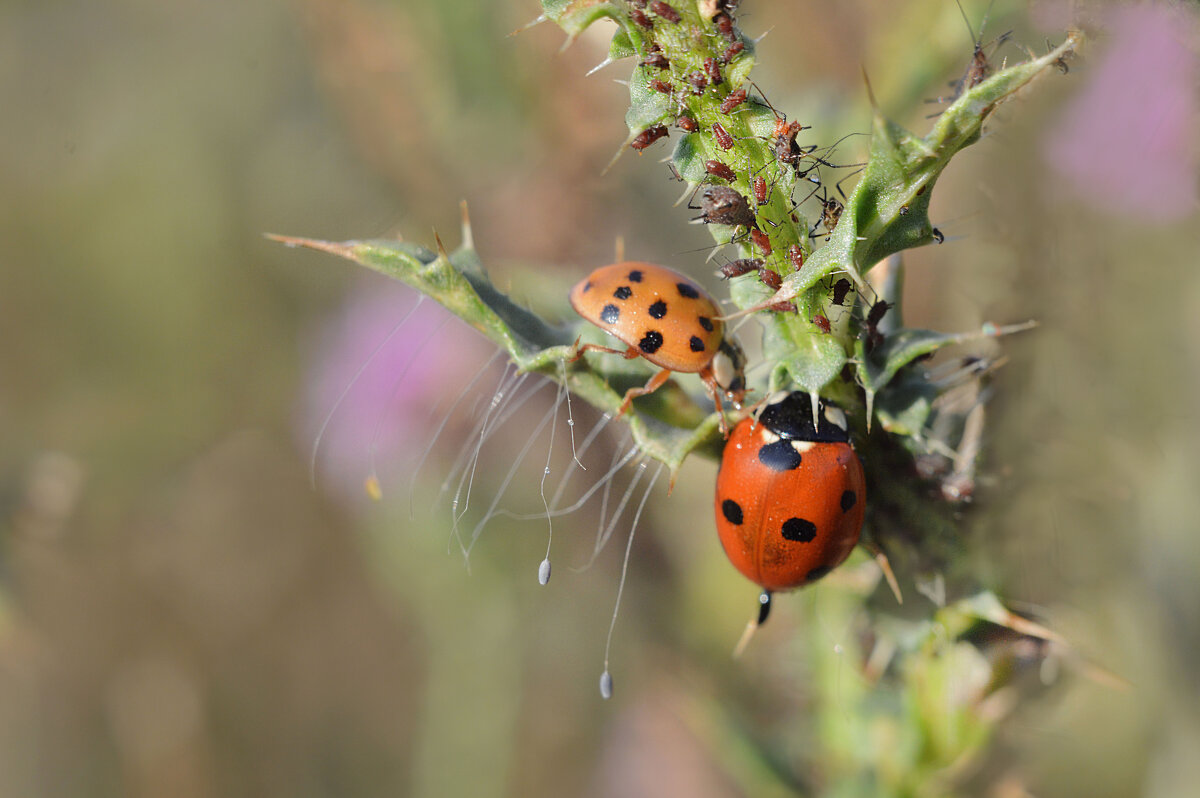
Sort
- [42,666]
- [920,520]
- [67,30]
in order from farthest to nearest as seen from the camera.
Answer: [67,30], [42,666], [920,520]

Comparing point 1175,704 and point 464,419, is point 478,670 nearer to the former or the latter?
point 464,419

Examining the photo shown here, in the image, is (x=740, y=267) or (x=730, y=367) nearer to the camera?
(x=740, y=267)

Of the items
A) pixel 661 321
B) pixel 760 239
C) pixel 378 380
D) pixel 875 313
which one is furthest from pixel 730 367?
pixel 378 380

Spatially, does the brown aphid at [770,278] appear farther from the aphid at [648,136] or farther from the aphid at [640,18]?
the aphid at [640,18]

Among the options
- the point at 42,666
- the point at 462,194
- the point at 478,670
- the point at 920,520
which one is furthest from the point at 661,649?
the point at 42,666

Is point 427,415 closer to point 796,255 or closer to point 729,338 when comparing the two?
point 729,338

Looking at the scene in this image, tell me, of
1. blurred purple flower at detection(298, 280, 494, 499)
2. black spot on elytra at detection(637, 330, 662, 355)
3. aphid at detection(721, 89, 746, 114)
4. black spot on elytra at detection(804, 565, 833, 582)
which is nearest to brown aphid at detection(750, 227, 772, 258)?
aphid at detection(721, 89, 746, 114)

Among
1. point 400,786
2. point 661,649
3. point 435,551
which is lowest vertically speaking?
point 400,786
